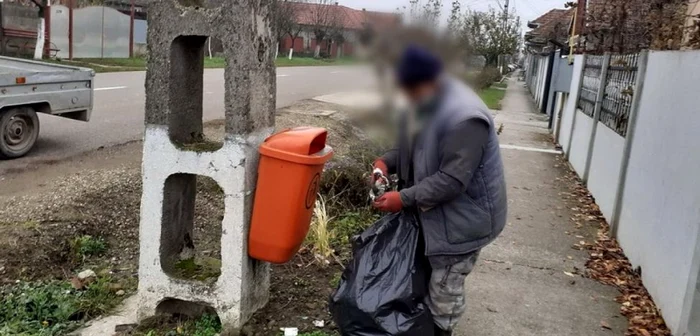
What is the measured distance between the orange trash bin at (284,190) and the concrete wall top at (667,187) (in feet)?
7.26

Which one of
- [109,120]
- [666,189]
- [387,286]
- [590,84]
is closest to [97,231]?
[387,286]

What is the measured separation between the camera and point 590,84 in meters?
9.11

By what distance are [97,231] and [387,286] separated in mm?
3215

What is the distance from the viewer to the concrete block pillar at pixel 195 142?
3205mm

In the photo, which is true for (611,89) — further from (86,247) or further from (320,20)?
(320,20)

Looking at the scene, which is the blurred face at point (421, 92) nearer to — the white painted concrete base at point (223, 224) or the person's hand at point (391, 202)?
the person's hand at point (391, 202)

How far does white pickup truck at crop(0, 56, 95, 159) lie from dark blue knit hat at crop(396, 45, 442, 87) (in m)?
6.01

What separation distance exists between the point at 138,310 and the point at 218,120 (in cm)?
766

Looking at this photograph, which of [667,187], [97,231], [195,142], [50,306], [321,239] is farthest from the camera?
[97,231]

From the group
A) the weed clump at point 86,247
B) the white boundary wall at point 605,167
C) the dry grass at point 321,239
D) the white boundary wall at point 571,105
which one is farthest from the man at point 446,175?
the white boundary wall at point 571,105

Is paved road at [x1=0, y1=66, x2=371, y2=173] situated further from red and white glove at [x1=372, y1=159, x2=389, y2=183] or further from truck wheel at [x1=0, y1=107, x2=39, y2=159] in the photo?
red and white glove at [x1=372, y1=159, x2=389, y2=183]

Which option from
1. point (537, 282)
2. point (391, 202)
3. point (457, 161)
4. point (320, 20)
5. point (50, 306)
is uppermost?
point (320, 20)

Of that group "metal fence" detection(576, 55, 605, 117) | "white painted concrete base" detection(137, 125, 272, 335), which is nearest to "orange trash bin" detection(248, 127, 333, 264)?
"white painted concrete base" detection(137, 125, 272, 335)

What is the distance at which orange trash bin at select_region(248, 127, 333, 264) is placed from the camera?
10.4 ft
